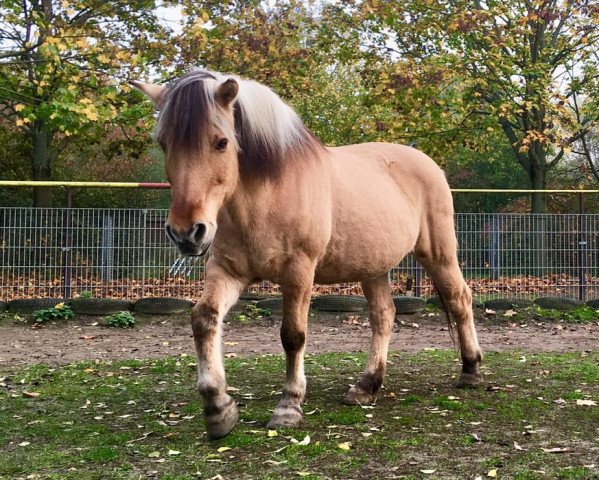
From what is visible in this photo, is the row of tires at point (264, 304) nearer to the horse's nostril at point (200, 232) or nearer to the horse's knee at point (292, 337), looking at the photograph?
the horse's knee at point (292, 337)

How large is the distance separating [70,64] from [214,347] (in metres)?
8.62

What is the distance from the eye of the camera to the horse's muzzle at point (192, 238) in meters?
3.23

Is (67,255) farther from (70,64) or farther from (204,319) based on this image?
(204,319)

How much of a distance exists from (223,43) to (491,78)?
5.86 m

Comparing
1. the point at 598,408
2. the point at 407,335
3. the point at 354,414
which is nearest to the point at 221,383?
the point at 354,414

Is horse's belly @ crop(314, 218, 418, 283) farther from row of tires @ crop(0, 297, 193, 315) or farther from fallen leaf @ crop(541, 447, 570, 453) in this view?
row of tires @ crop(0, 297, 193, 315)

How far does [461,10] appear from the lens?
1544 centimetres

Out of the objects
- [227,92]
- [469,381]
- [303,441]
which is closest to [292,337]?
[303,441]

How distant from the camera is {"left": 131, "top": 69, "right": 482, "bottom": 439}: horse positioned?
135 inches

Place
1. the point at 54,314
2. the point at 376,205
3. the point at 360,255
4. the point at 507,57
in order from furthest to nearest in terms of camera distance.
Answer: the point at 507,57
the point at 54,314
the point at 376,205
the point at 360,255

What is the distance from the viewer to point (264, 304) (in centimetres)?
998

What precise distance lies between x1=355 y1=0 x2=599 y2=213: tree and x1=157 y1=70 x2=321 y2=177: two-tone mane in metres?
10.6

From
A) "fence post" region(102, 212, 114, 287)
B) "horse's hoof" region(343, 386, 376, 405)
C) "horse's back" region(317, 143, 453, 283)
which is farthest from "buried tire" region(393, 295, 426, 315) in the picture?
"horse's hoof" region(343, 386, 376, 405)

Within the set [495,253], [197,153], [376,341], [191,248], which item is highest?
[197,153]
